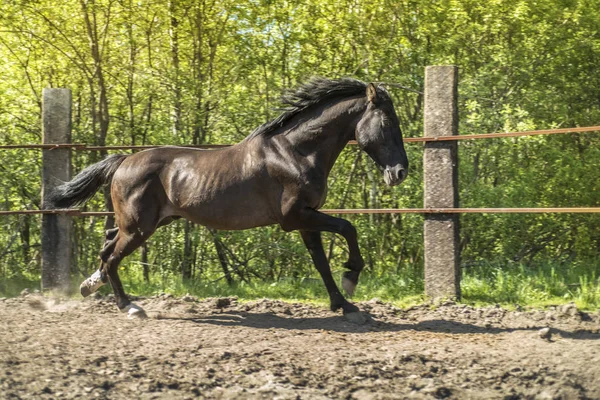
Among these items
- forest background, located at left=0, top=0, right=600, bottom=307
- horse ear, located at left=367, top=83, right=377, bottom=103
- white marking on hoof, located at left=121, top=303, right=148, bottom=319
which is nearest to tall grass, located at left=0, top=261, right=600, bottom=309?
forest background, located at left=0, top=0, right=600, bottom=307

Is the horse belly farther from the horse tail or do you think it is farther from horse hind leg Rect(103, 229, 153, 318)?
the horse tail

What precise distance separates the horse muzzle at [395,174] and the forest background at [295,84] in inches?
106

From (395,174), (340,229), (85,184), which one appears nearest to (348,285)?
(340,229)

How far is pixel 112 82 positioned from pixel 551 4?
5665 mm

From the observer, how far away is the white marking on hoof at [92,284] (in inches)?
301

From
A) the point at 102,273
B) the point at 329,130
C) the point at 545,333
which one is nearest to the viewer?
the point at 545,333

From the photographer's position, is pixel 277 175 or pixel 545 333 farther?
pixel 277 175

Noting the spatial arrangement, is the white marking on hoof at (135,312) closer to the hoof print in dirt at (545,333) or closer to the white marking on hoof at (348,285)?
the white marking on hoof at (348,285)

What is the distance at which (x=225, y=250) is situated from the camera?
9828 mm

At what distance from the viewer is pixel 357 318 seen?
22.2 ft

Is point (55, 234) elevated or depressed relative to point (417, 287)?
elevated

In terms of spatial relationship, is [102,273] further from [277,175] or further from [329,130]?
[329,130]

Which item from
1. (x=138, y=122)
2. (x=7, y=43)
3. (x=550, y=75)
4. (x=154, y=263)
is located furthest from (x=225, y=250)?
(x=550, y=75)

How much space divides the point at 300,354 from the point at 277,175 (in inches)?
73.8
